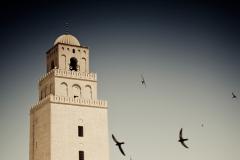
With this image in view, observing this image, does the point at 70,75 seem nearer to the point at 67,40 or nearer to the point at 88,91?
the point at 88,91

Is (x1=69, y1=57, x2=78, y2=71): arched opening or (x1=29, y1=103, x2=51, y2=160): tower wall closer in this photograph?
(x1=29, y1=103, x2=51, y2=160): tower wall

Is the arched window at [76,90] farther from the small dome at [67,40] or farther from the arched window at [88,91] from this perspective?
the small dome at [67,40]

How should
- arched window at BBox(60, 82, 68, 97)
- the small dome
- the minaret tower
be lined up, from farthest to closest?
1. the small dome
2. arched window at BBox(60, 82, 68, 97)
3. the minaret tower

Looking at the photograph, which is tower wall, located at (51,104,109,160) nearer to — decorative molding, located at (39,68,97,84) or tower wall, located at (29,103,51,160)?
tower wall, located at (29,103,51,160)

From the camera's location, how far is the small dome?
1642 inches

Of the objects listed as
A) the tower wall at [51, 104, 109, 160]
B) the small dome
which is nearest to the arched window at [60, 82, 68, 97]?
the tower wall at [51, 104, 109, 160]

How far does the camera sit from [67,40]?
137ft

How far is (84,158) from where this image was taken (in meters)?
38.4

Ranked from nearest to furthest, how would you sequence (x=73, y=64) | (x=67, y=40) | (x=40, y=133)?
(x=40, y=133) < (x=67, y=40) < (x=73, y=64)

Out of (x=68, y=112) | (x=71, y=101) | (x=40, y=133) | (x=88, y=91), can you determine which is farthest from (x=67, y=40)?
(x=40, y=133)

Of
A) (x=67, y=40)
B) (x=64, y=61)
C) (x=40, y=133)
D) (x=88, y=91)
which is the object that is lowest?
(x=40, y=133)

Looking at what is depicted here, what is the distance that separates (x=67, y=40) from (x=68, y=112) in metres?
6.28

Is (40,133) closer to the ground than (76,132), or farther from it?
farther from it

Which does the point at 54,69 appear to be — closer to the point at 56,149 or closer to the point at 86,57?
the point at 86,57
